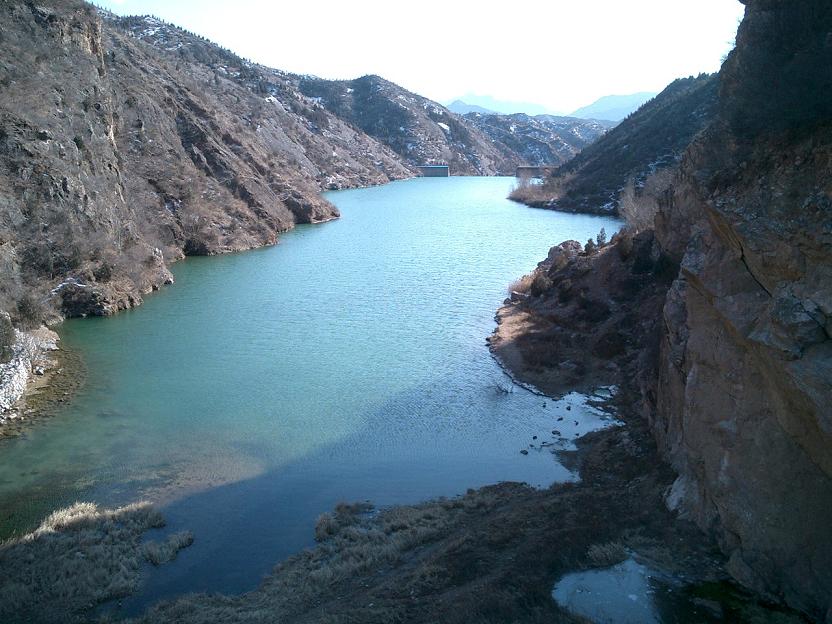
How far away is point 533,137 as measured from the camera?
159 m

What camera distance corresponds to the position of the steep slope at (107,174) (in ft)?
87.1

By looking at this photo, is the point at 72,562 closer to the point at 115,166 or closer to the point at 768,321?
the point at 768,321

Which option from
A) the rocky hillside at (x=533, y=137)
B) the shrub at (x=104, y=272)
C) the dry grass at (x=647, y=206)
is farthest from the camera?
the rocky hillside at (x=533, y=137)

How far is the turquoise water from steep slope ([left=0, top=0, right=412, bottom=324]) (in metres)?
2.43

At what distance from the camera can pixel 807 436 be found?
25.0 feet

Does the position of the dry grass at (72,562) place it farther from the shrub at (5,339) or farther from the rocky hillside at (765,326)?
the rocky hillside at (765,326)

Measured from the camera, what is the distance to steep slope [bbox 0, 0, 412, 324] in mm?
26547

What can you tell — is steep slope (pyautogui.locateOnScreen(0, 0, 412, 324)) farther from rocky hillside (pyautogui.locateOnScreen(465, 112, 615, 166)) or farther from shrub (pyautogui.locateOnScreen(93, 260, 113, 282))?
rocky hillside (pyautogui.locateOnScreen(465, 112, 615, 166))

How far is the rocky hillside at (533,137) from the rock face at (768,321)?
458ft

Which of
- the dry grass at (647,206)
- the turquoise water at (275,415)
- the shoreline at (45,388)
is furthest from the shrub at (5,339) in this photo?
the dry grass at (647,206)

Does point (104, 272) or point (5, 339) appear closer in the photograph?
point (5, 339)

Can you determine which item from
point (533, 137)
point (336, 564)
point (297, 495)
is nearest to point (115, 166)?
point (297, 495)

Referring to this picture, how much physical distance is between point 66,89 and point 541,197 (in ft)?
171

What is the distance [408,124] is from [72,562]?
416 feet
